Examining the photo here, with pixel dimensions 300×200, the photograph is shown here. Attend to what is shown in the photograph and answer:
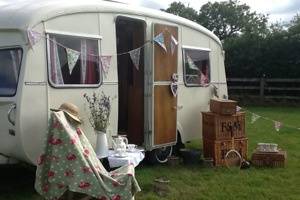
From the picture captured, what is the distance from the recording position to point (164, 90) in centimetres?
888

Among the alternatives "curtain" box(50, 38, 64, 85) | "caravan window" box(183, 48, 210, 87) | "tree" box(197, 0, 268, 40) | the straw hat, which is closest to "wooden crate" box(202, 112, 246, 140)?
"caravan window" box(183, 48, 210, 87)

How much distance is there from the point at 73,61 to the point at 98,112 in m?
0.80

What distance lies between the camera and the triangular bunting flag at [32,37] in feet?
21.4

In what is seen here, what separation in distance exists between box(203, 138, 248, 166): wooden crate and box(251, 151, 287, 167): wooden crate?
30cm

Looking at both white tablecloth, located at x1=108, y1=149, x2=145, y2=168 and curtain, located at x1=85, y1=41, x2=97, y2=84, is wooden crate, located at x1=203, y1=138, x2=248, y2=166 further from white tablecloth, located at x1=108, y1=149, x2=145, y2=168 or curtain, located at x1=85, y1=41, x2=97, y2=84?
curtain, located at x1=85, y1=41, x2=97, y2=84

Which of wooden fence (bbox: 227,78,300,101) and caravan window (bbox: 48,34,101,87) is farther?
wooden fence (bbox: 227,78,300,101)

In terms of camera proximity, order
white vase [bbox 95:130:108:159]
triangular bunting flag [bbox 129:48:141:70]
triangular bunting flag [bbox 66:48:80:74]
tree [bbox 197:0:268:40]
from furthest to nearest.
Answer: tree [bbox 197:0:268:40]
triangular bunting flag [bbox 129:48:141:70]
white vase [bbox 95:130:108:159]
triangular bunting flag [bbox 66:48:80:74]

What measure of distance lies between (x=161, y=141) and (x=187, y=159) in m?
0.70

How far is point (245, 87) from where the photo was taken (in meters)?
22.8

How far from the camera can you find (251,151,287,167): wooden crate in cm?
912

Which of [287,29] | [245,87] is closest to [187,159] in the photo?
[245,87]

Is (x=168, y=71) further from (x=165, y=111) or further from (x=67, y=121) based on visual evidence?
(x=67, y=121)

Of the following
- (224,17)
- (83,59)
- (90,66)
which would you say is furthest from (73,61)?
(224,17)

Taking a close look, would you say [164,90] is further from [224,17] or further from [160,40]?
[224,17]
